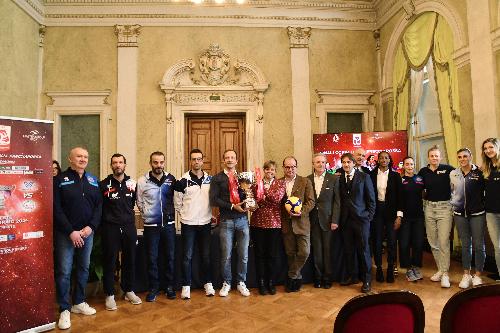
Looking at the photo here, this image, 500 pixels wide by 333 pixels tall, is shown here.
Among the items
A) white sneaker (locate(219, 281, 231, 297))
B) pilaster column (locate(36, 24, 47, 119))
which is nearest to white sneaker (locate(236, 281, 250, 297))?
white sneaker (locate(219, 281, 231, 297))

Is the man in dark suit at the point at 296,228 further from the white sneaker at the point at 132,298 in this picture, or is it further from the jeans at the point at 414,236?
the white sneaker at the point at 132,298

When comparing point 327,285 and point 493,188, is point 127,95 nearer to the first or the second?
Result: point 327,285

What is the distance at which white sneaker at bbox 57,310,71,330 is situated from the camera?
9.63ft

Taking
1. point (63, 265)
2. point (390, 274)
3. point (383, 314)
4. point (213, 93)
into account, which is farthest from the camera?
point (213, 93)

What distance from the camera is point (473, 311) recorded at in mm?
1186

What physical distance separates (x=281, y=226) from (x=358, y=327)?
2.68 m

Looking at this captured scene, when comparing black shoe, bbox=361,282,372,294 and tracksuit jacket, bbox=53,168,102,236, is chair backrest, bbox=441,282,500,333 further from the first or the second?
tracksuit jacket, bbox=53,168,102,236

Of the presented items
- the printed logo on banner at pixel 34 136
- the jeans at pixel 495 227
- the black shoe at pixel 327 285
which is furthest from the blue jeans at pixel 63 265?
the jeans at pixel 495 227

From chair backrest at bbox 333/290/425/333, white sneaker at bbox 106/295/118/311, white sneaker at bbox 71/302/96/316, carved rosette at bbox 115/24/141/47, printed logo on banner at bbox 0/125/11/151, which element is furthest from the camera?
carved rosette at bbox 115/24/141/47

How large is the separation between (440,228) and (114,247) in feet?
11.4

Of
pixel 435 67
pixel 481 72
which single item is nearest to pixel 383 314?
pixel 481 72

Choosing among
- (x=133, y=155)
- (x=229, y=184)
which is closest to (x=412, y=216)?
(x=229, y=184)

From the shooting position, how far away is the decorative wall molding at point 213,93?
21.9ft

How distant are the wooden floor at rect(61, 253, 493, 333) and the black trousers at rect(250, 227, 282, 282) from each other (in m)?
0.24
